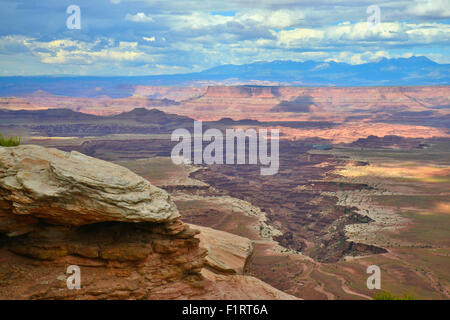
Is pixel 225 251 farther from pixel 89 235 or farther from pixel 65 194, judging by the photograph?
pixel 65 194

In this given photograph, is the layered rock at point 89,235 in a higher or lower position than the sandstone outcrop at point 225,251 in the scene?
higher

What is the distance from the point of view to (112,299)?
1520 cm

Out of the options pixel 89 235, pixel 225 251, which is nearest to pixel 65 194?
pixel 89 235

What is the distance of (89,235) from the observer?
1642 centimetres

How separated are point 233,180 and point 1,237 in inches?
2733

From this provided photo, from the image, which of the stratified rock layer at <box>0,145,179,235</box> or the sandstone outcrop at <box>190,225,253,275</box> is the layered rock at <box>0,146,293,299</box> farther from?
the sandstone outcrop at <box>190,225,253,275</box>

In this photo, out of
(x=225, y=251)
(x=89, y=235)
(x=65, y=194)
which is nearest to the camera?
(x=65, y=194)

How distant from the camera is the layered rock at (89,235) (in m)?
15.2

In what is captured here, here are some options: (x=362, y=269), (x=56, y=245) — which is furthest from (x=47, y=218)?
(x=362, y=269)

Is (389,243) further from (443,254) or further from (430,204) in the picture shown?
(430,204)

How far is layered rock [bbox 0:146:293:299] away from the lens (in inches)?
597

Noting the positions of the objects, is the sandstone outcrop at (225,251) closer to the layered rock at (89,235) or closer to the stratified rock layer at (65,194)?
the layered rock at (89,235)

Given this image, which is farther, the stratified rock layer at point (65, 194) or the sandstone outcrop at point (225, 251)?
the sandstone outcrop at point (225, 251)

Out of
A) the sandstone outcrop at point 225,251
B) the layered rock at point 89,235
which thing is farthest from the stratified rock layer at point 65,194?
the sandstone outcrop at point 225,251
